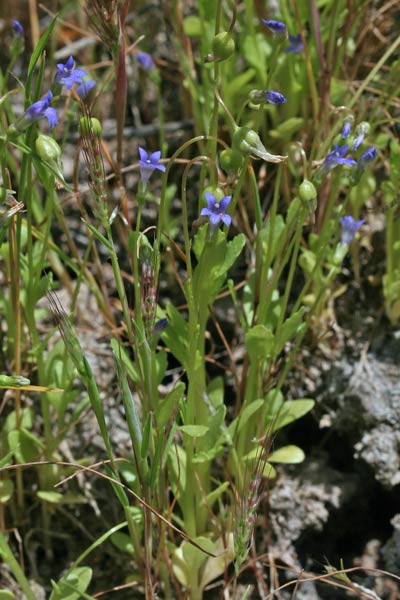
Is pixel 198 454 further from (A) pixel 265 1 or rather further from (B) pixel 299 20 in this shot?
(A) pixel 265 1

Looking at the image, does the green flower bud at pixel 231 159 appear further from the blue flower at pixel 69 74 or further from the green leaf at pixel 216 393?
the green leaf at pixel 216 393

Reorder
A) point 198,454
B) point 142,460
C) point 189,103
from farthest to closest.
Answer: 1. point 189,103
2. point 198,454
3. point 142,460

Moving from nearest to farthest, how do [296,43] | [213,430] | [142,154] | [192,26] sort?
[142,154] < [213,430] < [296,43] < [192,26]

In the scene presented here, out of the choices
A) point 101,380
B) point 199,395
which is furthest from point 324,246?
point 101,380

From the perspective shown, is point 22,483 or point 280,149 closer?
point 22,483

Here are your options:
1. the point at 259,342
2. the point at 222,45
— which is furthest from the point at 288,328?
the point at 222,45

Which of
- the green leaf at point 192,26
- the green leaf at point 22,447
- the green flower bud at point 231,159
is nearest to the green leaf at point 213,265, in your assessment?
the green flower bud at point 231,159

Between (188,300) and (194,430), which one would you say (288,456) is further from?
(188,300)
